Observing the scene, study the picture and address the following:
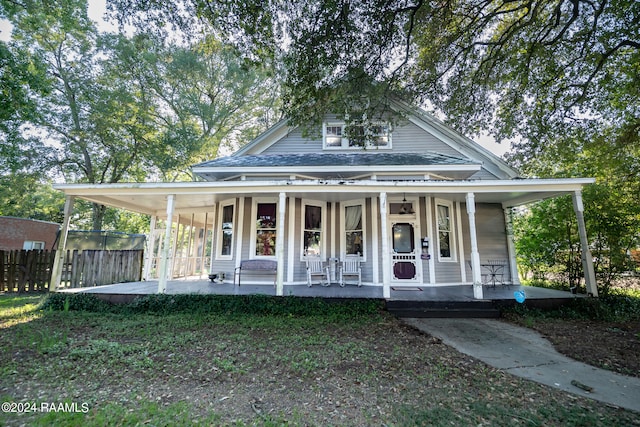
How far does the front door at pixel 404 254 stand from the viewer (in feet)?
28.6

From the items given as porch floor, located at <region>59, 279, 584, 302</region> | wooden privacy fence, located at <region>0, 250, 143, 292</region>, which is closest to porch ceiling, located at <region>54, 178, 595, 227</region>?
wooden privacy fence, located at <region>0, 250, 143, 292</region>

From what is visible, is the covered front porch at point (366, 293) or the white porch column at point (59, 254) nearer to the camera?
the covered front porch at point (366, 293)

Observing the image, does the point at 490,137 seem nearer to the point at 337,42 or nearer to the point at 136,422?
the point at 337,42

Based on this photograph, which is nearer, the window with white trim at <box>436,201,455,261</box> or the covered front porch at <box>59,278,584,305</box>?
the covered front porch at <box>59,278,584,305</box>

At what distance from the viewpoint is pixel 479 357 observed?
4.39 meters

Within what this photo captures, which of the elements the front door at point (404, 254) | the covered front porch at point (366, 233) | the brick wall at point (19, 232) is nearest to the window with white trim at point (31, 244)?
the brick wall at point (19, 232)

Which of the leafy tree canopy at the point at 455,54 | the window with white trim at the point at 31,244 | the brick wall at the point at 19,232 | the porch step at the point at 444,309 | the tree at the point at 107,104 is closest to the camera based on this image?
the leafy tree canopy at the point at 455,54

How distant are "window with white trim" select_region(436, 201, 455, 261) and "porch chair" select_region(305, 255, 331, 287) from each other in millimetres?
3670

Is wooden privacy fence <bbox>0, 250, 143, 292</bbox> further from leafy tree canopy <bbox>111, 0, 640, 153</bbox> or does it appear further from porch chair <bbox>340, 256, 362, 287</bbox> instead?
porch chair <bbox>340, 256, 362, 287</bbox>

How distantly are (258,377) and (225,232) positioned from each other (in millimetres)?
6479

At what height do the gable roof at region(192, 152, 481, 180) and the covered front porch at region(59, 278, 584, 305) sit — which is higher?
the gable roof at region(192, 152, 481, 180)

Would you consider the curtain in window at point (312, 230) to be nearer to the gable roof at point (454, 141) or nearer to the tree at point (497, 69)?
the tree at point (497, 69)

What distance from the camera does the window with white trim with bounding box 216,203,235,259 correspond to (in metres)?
9.27

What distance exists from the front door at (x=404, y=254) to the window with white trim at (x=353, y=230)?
996 millimetres
